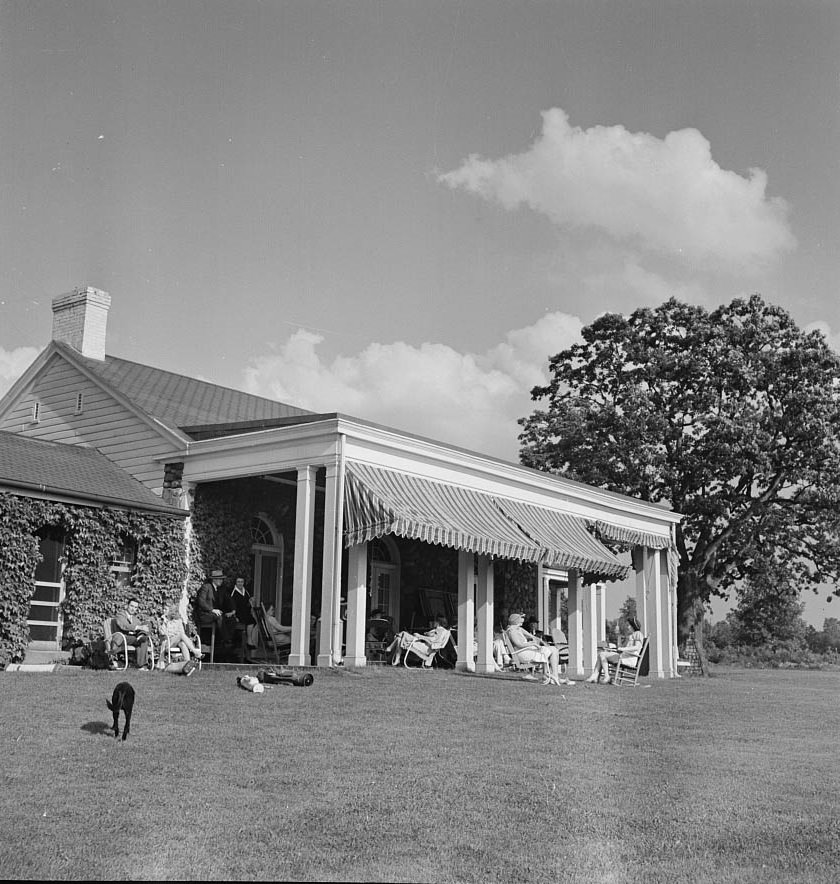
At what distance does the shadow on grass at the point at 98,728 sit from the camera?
11297 mm

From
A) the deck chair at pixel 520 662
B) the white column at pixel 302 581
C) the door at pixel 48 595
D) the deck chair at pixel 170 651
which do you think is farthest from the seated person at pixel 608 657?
the door at pixel 48 595

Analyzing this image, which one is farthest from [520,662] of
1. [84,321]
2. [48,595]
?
[84,321]

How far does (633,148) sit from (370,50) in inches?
146

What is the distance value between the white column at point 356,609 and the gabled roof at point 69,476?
3921 millimetres

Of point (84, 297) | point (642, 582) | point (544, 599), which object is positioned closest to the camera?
point (84, 297)

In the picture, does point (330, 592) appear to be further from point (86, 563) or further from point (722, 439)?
point (722, 439)

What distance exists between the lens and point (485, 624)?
21250mm

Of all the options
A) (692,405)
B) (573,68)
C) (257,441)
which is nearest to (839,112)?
(573,68)

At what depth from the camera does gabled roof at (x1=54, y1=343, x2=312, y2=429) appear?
919 inches

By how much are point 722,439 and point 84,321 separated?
19638 millimetres

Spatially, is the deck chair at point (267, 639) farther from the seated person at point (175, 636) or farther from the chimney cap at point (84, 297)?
the chimney cap at point (84, 297)

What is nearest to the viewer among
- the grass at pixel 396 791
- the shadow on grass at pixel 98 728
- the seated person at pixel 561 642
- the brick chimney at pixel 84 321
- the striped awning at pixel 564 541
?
the grass at pixel 396 791

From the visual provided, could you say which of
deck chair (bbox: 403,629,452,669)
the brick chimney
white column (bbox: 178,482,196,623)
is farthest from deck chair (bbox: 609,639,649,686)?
the brick chimney

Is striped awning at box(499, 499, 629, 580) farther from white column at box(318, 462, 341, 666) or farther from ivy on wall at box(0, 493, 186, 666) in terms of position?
ivy on wall at box(0, 493, 186, 666)
